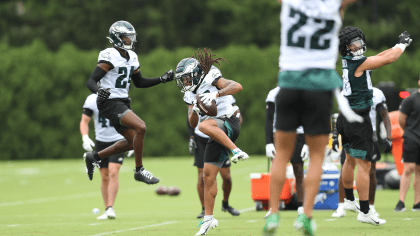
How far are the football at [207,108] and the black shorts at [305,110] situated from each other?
6.43 feet

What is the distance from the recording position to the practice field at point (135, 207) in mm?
7172

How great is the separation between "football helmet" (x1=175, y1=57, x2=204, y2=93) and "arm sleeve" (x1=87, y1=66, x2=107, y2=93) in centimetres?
103

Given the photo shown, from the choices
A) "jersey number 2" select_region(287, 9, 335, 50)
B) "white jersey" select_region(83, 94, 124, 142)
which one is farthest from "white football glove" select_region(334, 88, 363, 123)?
"white jersey" select_region(83, 94, 124, 142)

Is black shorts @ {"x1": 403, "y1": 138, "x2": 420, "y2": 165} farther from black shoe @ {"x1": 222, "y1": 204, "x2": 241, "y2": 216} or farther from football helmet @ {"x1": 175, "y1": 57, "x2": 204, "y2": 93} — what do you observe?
football helmet @ {"x1": 175, "y1": 57, "x2": 204, "y2": 93}

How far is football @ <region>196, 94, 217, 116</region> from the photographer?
661 centimetres

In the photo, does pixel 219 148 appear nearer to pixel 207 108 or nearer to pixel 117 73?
pixel 207 108

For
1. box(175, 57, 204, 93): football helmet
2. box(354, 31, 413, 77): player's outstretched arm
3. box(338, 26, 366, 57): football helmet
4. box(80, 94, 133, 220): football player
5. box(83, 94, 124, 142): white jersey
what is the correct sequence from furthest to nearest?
box(83, 94, 124, 142): white jersey, box(80, 94, 133, 220): football player, box(175, 57, 204, 93): football helmet, box(338, 26, 366, 57): football helmet, box(354, 31, 413, 77): player's outstretched arm

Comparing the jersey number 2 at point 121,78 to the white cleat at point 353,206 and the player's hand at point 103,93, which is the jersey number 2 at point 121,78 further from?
the white cleat at point 353,206

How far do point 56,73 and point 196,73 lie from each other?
2086 cm

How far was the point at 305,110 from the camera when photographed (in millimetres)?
4691

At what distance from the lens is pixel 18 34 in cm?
4331

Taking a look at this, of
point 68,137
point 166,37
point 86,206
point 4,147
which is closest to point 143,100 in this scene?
point 68,137

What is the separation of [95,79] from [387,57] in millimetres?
3421

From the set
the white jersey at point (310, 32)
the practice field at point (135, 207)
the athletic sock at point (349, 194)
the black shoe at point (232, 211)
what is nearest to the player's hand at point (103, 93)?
the practice field at point (135, 207)
